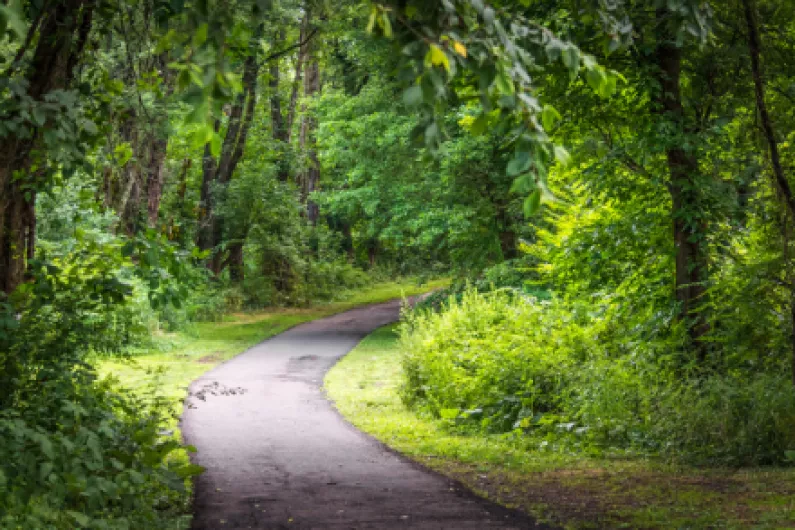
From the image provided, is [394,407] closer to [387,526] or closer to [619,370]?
[619,370]

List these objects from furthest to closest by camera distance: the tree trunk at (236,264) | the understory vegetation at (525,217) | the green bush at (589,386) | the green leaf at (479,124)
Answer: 1. the tree trunk at (236,264)
2. the green bush at (589,386)
3. the understory vegetation at (525,217)
4. the green leaf at (479,124)

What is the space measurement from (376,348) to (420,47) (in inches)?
795

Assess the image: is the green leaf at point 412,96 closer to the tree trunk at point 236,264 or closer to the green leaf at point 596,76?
the green leaf at point 596,76

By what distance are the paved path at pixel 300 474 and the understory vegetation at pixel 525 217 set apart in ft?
1.93

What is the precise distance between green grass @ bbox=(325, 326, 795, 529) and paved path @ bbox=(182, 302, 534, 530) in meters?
0.39

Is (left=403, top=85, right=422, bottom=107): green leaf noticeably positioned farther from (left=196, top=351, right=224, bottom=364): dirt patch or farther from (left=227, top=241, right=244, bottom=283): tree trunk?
(left=227, top=241, right=244, bottom=283): tree trunk

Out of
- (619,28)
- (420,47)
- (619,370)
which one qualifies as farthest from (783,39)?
(420,47)

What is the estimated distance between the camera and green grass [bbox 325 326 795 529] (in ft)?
23.6

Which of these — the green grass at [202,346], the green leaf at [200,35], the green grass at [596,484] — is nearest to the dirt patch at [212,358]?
the green grass at [202,346]

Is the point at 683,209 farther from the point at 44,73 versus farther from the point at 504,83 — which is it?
the point at 504,83

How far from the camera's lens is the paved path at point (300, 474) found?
24.3ft

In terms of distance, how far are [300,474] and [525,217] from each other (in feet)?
13.3

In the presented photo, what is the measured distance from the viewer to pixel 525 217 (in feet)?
35.8

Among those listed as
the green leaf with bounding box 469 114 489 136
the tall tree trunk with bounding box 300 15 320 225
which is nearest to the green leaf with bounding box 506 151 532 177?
the green leaf with bounding box 469 114 489 136
